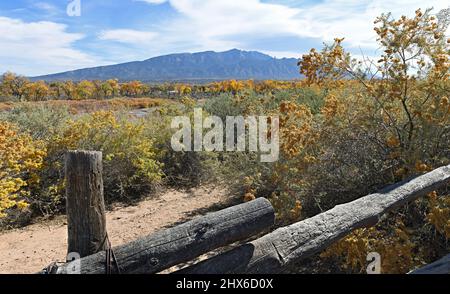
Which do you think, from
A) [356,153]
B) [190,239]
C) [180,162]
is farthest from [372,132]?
[180,162]

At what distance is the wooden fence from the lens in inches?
82.9

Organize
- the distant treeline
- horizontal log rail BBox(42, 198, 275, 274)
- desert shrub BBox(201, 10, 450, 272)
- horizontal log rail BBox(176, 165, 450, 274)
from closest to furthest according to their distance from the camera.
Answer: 1. horizontal log rail BBox(42, 198, 275, 274)
2. horizontal log rail BBox(176, 165, 450, 274)
3. desert shrub BBox(201, 10, 450, 272)
4. the distant treeline

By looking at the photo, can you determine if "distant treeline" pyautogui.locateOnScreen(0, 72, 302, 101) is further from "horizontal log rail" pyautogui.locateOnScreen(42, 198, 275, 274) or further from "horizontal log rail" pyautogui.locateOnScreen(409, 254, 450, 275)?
"horizontal log rail" pyautogui.locateOnScreen(409, 254, 450, 275)

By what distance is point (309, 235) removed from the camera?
2.66m

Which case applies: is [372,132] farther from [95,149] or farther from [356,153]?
[95,149]

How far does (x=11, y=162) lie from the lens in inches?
204

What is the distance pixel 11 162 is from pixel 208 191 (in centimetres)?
329

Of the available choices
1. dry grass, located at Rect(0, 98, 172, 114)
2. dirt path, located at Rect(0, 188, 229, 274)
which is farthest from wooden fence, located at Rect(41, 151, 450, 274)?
dry grass, located at Rect(0, 98, 172, 114)

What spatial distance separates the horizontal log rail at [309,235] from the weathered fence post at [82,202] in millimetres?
571

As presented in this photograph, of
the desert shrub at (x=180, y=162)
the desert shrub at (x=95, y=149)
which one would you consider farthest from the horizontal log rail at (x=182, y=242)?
the desert shrub at (x=180, y=162)

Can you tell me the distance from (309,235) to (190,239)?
0.91m

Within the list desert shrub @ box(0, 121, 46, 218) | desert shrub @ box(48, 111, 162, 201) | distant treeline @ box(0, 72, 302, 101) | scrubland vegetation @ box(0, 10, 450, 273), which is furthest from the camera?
distant treeline @ box(0, 72, 302, 101)

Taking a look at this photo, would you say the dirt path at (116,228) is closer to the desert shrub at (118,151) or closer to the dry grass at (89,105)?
the desert shrub at (118,151)

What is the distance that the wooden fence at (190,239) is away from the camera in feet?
6.91
